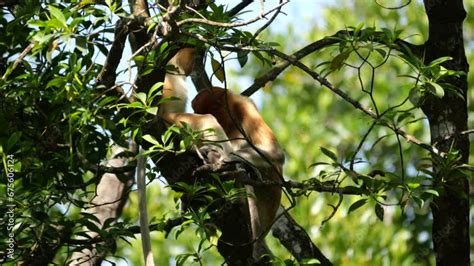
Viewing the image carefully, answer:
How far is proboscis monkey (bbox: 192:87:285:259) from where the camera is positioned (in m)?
4.88

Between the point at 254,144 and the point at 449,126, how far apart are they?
121cm

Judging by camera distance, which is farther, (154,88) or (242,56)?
(242,56)

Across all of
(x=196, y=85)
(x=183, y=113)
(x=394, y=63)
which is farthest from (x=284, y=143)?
(x=183, y=113)

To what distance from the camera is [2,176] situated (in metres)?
3.82

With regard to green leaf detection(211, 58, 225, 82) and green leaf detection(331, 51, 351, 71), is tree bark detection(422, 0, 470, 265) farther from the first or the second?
green leaf detection(211, 58, 225, 82)

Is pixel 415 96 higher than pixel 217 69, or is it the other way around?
pixel 217 69

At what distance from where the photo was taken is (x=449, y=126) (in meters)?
4.43

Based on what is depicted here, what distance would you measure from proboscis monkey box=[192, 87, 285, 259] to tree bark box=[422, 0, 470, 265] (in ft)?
2.93

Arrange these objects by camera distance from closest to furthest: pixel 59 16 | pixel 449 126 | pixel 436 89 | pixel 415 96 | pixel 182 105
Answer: pixel 59 16
pixel 436 89
pixel 415 96
pixel 449 126
pixel 182 105

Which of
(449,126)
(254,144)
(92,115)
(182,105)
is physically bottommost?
(92,115)

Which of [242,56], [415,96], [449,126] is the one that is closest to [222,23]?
[242,56]

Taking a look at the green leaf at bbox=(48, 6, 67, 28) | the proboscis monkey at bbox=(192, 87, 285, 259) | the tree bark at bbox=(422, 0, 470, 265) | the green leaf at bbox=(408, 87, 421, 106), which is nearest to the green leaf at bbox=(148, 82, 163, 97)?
the green leaf at bbox=(48, 6, 67, 28)

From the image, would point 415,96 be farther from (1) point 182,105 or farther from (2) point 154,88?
(1) point 182,105

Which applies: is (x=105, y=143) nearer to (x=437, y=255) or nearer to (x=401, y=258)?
(x=437, y=255)
